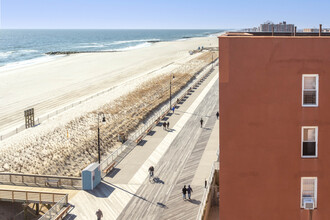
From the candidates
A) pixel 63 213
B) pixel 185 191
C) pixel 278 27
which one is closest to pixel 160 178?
pixel 185 191

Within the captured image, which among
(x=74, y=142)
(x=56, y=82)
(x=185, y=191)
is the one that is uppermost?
(x=56, y=82)

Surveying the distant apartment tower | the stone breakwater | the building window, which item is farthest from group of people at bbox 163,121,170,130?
the building window

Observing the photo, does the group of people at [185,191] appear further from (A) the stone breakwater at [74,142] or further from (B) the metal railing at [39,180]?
(A) the stone breakwater at [74,142]

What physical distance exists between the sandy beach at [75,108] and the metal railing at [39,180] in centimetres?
412

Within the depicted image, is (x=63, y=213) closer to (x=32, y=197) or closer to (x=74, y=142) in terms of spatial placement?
(x=32, y=197)

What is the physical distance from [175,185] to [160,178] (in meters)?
1.66

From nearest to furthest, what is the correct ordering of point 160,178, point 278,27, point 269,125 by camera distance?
point 269,125, point 278,27, point 160,178

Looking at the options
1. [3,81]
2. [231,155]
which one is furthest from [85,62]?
[231,155]

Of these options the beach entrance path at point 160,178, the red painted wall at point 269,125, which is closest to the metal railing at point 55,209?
the beach entrance path at point 160,178

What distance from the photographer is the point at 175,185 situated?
2545cm

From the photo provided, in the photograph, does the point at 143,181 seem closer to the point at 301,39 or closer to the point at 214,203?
the point at 214,203

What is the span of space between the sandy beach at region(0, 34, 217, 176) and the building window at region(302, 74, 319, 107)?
22831mm

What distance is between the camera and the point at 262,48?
9.91 metres

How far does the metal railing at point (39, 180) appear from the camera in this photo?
25.2m
